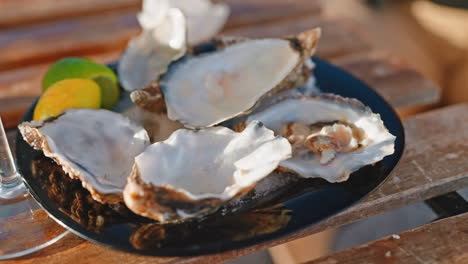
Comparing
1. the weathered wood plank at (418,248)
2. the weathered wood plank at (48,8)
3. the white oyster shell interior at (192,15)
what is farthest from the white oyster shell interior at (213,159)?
the weathered wood plank at (48,8)

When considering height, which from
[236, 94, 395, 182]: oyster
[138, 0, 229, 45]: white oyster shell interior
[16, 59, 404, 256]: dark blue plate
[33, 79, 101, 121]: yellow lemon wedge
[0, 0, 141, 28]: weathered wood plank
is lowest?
[16, 59, 404, 256]: dark blue plate

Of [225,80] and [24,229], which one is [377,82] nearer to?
[225,80]

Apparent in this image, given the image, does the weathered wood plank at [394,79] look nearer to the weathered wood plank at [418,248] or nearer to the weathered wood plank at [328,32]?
the weathered wood plank at [328,32]

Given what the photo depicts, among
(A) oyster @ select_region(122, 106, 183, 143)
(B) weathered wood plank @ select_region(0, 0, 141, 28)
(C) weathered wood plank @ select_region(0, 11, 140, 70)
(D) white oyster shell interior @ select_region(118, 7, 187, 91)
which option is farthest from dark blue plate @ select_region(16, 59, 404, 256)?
(B) weathered wood plank @ select_region(0, 0, 141, 28)

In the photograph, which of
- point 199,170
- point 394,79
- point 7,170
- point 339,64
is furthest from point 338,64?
point 7,170

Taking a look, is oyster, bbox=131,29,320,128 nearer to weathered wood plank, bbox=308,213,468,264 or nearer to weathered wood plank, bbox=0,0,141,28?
weathered wood plank, bbox=308,213,468,264

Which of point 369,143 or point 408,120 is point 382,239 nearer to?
point 369,143

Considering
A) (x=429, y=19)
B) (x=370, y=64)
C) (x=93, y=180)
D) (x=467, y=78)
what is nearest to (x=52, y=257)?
(x=93, y=180)
